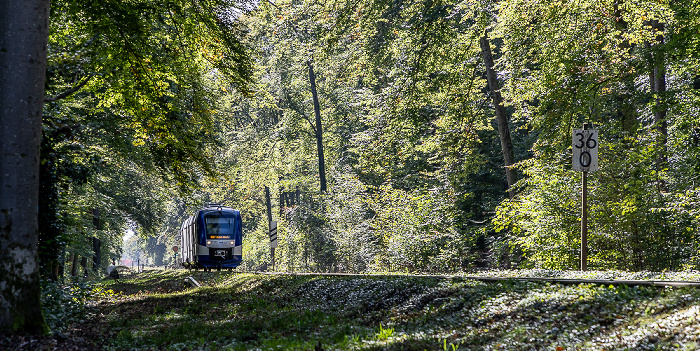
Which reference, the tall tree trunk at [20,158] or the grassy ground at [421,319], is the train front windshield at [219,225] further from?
the tall tree trunk at [20,158]

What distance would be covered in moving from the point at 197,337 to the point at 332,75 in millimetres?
26738

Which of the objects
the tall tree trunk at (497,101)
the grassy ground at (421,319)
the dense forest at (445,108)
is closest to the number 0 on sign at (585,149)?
the dense forest at (445,108)

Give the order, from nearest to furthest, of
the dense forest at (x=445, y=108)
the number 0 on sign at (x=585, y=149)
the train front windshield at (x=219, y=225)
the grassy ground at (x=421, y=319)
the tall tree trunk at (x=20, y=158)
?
Result: 1. the grassy ground at (x=421, y=319)
2. the tall tree trunk at (x=20, y=158)
3. the number 0 on sign at (x=585, y=149)
4. the dense forest at (x=445, y=108)
5. the train front windshield at (x=219, y=225)

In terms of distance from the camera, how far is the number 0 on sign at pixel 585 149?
34.9 feet

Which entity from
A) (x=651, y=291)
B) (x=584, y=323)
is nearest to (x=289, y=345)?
(x=584, y=323)

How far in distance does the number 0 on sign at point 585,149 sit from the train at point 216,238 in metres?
18.5

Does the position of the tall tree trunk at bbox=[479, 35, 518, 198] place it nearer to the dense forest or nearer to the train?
the dense forest

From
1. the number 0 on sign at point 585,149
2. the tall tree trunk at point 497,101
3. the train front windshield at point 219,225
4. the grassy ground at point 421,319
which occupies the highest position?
the tall tree trunk at point 497,101

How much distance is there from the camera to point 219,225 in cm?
2577

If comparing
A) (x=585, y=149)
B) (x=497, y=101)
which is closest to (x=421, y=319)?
(x=585, y=149)

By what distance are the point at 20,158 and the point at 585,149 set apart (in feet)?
31.5

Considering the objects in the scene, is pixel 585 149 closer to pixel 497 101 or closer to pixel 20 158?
pixel 497 101

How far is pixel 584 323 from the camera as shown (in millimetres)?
5828

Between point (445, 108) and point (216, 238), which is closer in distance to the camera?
point (445, 108)
